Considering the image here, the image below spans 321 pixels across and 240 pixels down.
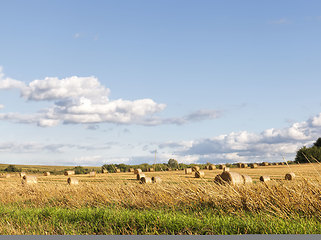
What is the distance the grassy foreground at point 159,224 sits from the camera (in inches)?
275

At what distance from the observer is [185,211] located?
9781 mm

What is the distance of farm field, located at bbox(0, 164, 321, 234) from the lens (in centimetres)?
743

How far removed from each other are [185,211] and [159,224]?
81.6 inches

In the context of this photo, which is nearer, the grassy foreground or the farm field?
the grassy foreground

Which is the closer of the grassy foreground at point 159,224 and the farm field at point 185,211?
the grassy foreground at point 159,224

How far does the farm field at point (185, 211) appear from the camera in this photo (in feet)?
24.4

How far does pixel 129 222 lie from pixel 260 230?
2.99 m

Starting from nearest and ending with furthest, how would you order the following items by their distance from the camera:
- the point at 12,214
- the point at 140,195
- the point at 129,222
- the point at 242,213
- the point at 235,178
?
1. the point at 129,222
2. the point at 242,213
3. the point at 12,214
4. the point at 140,195
5. the point at 235,178

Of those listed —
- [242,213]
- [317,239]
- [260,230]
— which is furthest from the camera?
[242,213]

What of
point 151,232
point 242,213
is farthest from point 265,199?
point 151,232

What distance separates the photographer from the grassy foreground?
6.98 meters

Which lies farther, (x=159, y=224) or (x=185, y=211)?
(x=185, y=211)

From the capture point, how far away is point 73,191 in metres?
14.1

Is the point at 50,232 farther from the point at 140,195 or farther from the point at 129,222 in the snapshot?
the point at 140,195
